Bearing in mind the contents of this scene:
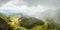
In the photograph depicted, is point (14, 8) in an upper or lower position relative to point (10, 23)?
upper

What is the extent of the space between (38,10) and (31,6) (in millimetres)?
113

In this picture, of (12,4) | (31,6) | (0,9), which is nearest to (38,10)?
(31,6)

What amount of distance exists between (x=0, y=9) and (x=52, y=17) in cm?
73

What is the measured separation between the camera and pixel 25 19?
6.74 ft

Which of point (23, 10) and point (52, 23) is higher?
point (23, 10)

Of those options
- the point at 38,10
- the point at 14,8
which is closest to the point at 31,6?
the point at 38,10

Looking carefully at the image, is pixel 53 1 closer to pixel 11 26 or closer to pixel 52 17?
pixel 52 17

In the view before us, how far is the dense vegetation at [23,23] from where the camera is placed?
2.03 metres

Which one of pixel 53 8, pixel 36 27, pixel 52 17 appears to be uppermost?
pixel 53 8

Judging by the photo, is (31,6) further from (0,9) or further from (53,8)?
(0,9)

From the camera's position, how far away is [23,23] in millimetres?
2057

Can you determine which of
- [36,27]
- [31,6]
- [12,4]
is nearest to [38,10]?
[31,6]

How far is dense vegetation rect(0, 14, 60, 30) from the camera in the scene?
203cm

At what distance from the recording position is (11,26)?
6.70 ft
